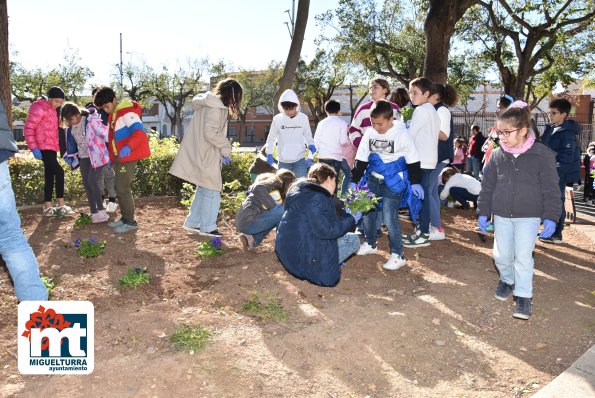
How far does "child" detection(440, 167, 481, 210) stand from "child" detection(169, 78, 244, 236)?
3.91 meters

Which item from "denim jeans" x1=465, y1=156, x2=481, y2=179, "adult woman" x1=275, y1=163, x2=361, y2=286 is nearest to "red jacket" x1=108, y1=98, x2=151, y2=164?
"adult woman" x1=275, y1=163, x2=361, y2=286

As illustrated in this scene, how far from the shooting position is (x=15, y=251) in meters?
3.29

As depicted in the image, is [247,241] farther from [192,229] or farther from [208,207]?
[192,229]

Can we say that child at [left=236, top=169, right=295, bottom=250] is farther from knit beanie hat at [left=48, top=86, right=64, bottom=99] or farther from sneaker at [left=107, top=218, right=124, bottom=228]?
knit beanie hat at [left=48, top=86, right=64, bottom=99]

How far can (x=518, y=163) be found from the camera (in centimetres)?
407

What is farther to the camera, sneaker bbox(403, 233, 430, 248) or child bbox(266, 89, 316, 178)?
child bbox(266, 89, 316, 178)

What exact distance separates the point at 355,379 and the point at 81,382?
162 cm

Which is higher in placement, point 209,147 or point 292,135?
point 292,135

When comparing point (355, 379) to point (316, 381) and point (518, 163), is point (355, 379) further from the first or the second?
point (518, 163)

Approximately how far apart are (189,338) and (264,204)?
205 cm

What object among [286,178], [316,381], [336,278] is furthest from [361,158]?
[316,381]

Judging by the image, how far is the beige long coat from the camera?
19.1 ft

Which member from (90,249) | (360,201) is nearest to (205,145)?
(90,249)

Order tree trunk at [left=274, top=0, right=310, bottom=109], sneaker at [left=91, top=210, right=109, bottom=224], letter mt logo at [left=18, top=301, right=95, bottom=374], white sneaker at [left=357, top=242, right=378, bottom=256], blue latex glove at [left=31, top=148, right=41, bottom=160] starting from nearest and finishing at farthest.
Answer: letter mt logo at [left=18, top=301, right=95, bottom=374], white sneaker at [left=357, top=242, right=378, bottom=256], sneaker at [left=91, top=210, right=109, bottom=224], blue latex glove at [left=31, top=148, right=41, bottom=160], tree trunk at [left=274, top=0, right=310, bottom=109]
